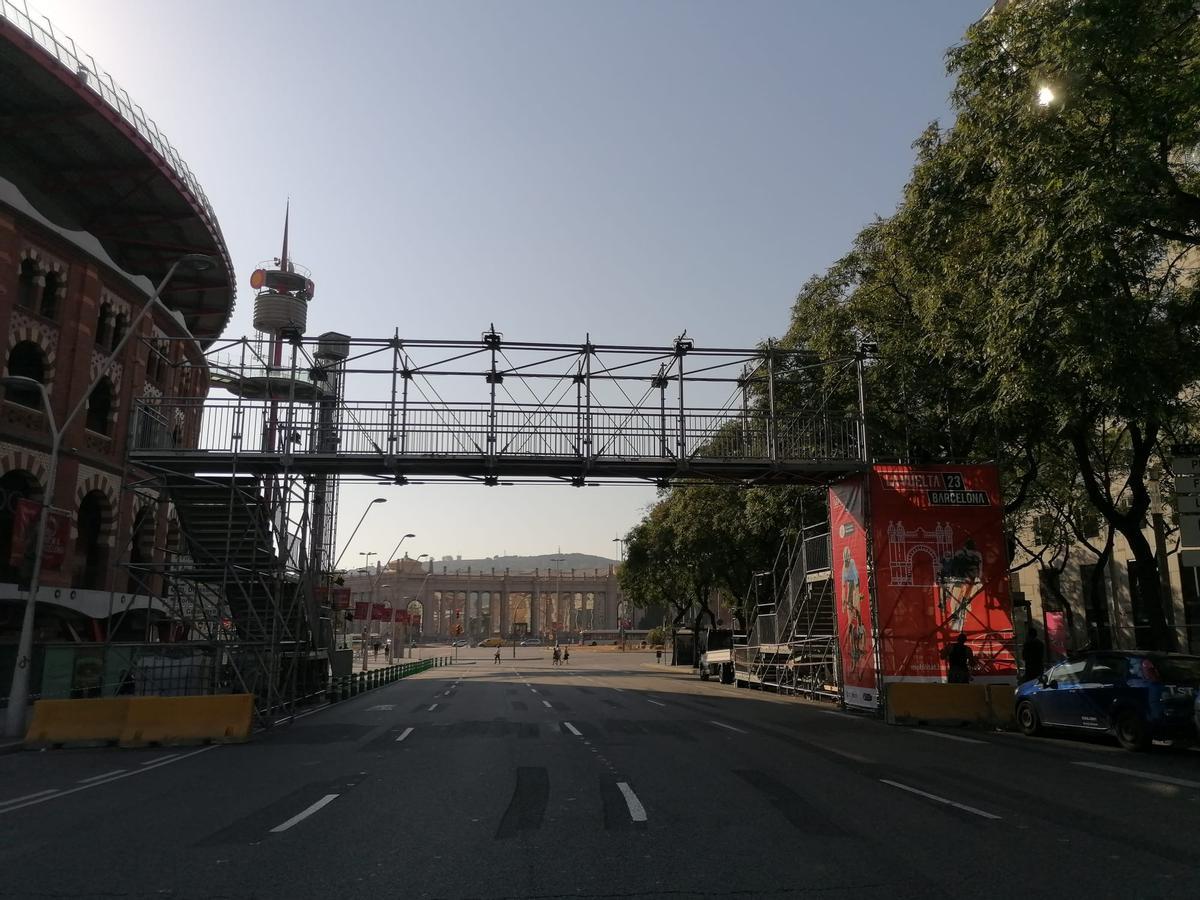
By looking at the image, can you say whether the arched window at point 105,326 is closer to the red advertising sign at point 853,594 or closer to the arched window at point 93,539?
the arched window at point 93,539

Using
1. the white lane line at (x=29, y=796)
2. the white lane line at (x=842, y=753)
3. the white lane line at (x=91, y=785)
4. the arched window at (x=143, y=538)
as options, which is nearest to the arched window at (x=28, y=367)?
the arched window at (x=143, y=538)

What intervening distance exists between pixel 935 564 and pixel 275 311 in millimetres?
44045

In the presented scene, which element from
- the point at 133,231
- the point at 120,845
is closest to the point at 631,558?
the point at 133,231

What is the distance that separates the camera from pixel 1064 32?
13508mm

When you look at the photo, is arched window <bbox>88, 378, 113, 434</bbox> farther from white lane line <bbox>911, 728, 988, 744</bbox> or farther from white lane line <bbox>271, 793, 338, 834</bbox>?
white lane line <bbox>911, 728, 988, 744</bbox>

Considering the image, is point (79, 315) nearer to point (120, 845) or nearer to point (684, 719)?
point (684, 719)

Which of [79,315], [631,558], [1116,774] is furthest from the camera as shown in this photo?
[631,558]

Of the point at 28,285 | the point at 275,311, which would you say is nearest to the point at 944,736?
the point at 28,285

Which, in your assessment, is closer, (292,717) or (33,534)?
(33,534)

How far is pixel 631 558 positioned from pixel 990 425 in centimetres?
3540

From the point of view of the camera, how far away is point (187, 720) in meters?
17.0

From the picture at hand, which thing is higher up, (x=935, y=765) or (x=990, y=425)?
(x=990, y=425)

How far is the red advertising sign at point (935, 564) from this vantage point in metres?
21.7

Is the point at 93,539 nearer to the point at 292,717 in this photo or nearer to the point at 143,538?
the point at 143,538
